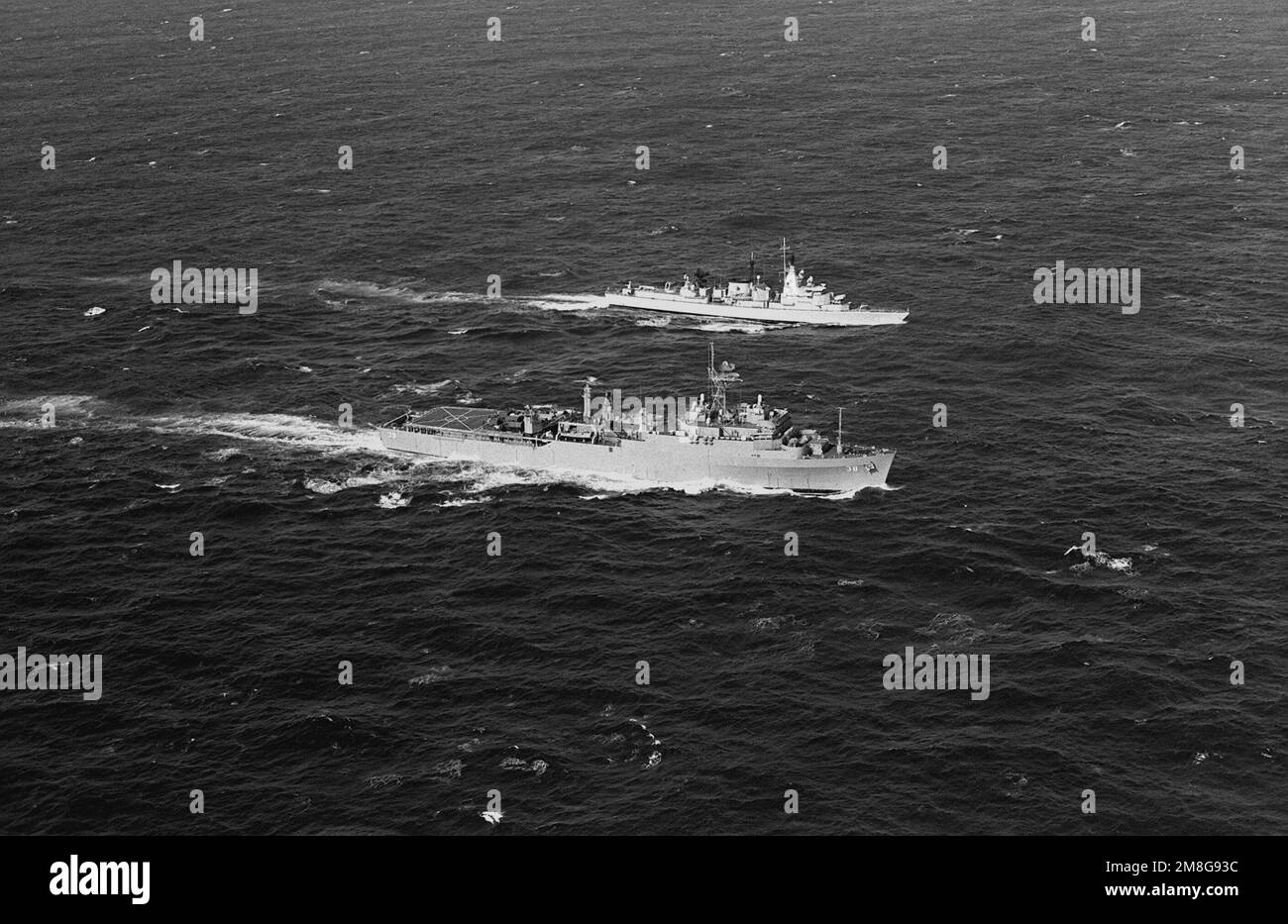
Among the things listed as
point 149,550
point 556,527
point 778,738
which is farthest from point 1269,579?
point 149,550

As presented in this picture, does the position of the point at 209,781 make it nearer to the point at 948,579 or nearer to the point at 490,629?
the point at 490,629

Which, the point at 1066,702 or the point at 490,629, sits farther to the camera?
the point at 490,629

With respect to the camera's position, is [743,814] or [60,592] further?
[60,592]

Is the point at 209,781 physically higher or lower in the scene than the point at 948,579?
lower

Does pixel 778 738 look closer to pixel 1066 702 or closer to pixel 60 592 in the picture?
pixel 1066 702

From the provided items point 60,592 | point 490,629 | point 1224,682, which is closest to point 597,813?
point 490,629
